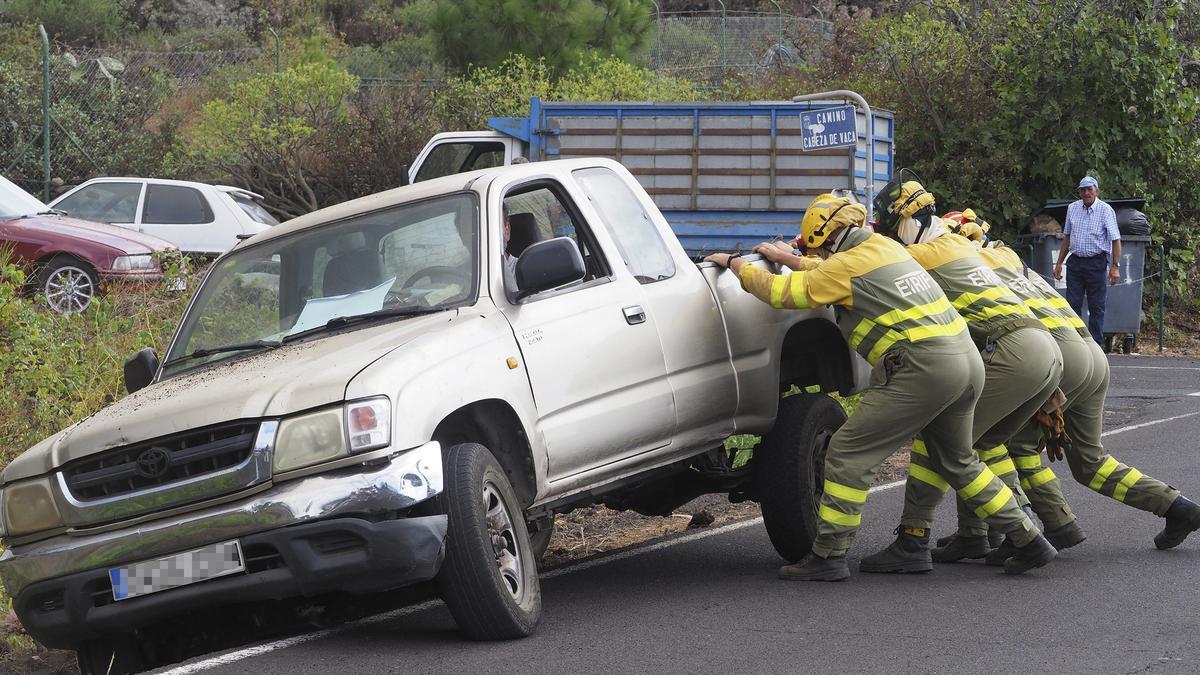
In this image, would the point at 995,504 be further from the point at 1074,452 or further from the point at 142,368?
the point at 142,368

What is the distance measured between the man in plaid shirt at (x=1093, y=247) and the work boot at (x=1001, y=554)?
32.3 feet

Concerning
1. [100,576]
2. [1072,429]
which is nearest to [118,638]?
[100,576]

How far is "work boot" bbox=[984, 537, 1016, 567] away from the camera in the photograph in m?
6.97

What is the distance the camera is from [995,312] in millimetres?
6941

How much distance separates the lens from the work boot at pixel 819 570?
6.63 metres

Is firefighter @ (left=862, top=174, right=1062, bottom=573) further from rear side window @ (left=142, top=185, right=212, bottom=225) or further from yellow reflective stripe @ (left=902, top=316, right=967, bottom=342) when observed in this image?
rear side window @ (left=142, top=185, right=212, bottom=225)

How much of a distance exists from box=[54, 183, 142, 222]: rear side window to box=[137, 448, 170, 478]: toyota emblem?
13.5m

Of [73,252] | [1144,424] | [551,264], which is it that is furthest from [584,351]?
[73,252]

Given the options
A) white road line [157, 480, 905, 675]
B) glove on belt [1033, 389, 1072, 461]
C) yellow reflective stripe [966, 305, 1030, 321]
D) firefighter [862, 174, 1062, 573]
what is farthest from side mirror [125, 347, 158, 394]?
glove on belt [1033, 389, 1072, 461]

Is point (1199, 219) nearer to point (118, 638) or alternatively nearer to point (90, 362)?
point (90, 362)

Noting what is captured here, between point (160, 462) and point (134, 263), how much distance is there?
27.4 feet

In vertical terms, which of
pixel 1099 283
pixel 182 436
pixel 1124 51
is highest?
pixel 1124 51

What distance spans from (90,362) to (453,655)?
603 cm

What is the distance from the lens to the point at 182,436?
5.06 m
